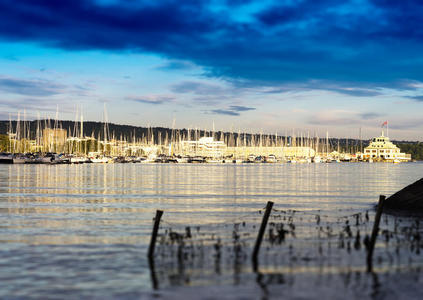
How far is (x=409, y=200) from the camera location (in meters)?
43.5

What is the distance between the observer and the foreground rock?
42406 mm

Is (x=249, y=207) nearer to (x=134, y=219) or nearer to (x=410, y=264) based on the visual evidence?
(x=134, y=219)

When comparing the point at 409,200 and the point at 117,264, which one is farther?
the point at 409,200

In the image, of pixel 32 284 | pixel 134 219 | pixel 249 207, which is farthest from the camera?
pixel 249 207

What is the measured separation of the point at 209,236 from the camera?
97.3 feet

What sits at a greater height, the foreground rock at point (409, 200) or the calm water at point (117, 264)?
the foreground rock at point (409, 200)

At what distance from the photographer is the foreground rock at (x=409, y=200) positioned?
4241 cm

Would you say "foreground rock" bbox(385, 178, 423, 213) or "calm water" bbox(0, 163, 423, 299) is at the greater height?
"foreground rock" bbox(385, 178, 423, 213)

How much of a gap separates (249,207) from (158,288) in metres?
28.9

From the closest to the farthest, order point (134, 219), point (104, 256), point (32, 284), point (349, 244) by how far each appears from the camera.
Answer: point (32, 284) < point (104, 256) < point (349, 244) < point (134, 219)

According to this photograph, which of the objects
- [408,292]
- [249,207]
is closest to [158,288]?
[408,292]

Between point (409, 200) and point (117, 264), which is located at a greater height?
point (409, 200)

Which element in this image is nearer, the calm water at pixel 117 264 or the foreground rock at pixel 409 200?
the calm water at pixel 117 264

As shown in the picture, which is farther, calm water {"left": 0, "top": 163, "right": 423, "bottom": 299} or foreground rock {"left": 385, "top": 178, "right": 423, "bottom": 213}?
foreground rock {"left": 385, "top": 178, "right": 423, "bottom": 213}
